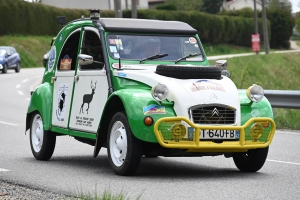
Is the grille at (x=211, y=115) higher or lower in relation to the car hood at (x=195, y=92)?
lower

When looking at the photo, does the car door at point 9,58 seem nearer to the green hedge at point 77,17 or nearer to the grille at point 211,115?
the green hedge at point 77,17

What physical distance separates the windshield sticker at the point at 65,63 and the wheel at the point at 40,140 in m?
0.75

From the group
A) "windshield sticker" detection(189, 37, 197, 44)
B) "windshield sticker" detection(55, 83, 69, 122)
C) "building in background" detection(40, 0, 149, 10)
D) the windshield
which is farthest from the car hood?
"building in background" detection(40, 0, 149, 10)

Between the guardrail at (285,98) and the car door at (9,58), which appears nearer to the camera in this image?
the guardrail at (285,98)

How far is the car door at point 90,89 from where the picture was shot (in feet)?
32.3

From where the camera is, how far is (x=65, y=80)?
10883 mm

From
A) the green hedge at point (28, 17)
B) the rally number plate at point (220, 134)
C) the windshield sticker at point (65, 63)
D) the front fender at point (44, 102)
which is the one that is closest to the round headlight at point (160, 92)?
the rally number plate at point (220, 134)

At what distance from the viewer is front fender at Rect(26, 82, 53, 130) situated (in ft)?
36.1

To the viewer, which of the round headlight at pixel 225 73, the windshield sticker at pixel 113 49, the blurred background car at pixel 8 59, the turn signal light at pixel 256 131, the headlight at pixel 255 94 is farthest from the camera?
the blurred background car at pixel 8 59

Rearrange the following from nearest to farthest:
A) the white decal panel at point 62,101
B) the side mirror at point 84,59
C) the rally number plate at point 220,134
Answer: the rally number plate at point 220,134, the side mirror at point 84,59, the white decal panel at point 62,101

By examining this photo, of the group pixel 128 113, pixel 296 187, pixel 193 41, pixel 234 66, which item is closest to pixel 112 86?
pixel 128 113

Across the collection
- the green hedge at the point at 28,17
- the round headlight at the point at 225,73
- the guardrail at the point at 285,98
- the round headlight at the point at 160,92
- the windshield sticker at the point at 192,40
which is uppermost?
the windshield sticker at the point at 192,40

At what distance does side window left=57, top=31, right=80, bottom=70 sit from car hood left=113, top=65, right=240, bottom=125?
1.77 meters

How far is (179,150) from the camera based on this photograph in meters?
8.94
